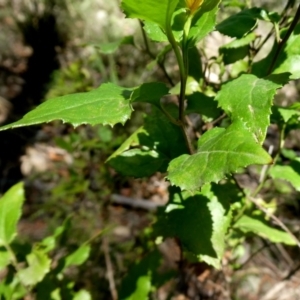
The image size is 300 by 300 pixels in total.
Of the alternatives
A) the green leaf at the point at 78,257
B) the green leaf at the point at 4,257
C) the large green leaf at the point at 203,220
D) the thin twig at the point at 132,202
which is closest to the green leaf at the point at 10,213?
the green leaf at the point at 4,257

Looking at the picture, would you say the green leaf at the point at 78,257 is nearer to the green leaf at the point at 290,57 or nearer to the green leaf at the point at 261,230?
the green leaf at the point at 261,230

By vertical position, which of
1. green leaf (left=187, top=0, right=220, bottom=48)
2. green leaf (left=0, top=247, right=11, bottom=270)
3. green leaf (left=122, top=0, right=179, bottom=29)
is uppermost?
green leaf (left=122, top=0, right=179, bottom=29)

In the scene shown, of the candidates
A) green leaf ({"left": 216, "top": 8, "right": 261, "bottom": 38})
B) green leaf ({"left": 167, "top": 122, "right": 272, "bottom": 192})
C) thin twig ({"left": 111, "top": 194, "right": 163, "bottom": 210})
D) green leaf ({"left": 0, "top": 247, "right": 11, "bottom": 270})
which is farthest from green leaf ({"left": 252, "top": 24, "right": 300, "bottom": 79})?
thin twig ({"left": 111, "top": 194, "right": 163, "bottom": 210})

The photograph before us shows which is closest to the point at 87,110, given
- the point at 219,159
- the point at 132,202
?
the point at 219,159

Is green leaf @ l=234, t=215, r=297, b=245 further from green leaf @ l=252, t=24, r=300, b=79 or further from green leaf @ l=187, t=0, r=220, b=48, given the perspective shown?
green leaf @ l=187, t=0, r=220, b=48

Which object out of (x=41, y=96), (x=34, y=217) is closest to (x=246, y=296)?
(x=34, y=217)

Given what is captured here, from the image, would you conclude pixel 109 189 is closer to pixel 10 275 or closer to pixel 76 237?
pixel 76 237
